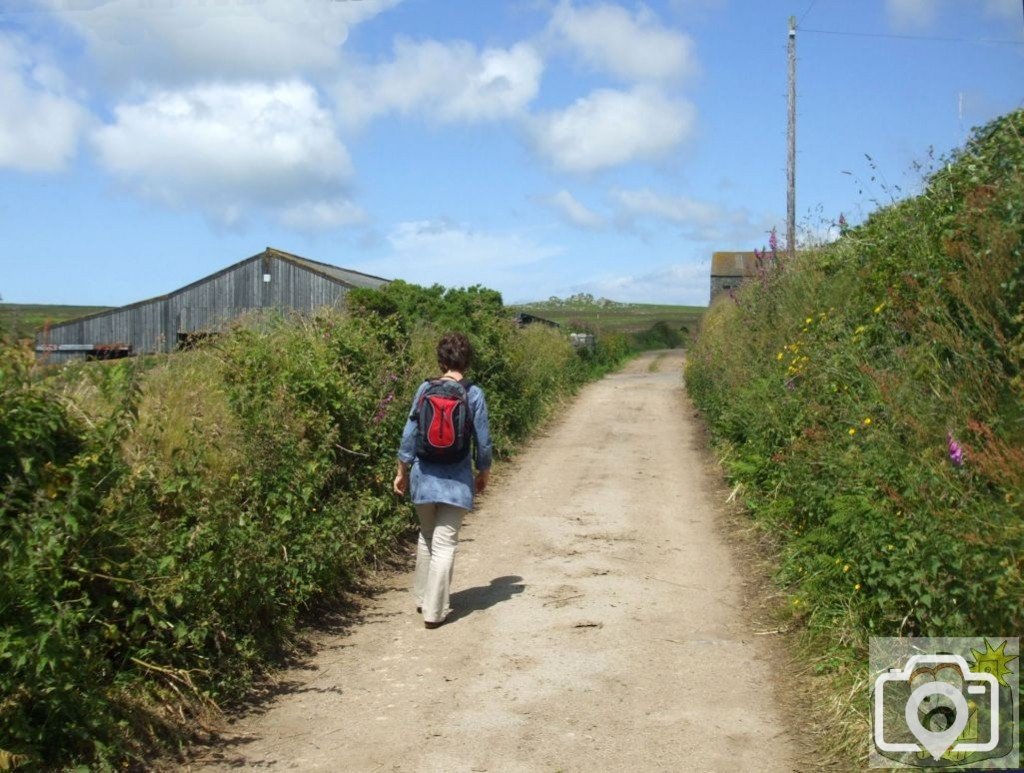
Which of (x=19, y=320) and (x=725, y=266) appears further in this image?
(x=725, y=266)

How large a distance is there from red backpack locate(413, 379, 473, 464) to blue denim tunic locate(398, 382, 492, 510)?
7 cm

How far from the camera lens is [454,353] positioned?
7.16 meters

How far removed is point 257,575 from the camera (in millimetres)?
6039

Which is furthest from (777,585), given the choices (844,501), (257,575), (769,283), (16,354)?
Result: (769,283)

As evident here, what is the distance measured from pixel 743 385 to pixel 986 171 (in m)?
6.26

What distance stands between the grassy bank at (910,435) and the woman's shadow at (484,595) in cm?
210

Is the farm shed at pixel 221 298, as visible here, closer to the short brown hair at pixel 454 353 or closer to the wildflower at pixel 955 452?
the short brown hair at pixel 454 353

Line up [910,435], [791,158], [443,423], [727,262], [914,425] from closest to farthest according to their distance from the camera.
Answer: [914,425] < [910,435] < [443,423] < [791,158] < [727,262]

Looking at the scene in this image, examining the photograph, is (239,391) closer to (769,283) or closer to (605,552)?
(605,552)

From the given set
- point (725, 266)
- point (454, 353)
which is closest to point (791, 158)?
point (454, 353)

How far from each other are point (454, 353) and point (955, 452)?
3.34 meters

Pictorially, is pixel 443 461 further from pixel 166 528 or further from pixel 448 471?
pixel 166 528

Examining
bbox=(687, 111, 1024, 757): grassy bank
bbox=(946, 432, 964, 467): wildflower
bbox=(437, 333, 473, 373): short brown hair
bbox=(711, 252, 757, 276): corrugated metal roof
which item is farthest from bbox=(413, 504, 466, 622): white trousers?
bbox=(711, 252, 757, 276): corrugated metal roof

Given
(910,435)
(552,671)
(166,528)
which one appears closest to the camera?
(166,528)
